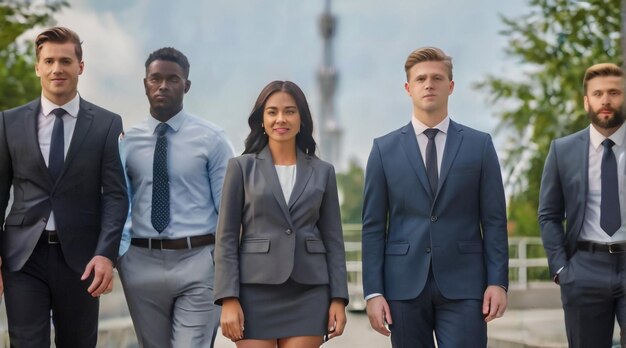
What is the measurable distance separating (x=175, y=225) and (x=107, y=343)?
626 centimetres

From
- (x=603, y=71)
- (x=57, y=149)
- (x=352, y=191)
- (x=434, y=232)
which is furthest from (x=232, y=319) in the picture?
(x=352, y=191)

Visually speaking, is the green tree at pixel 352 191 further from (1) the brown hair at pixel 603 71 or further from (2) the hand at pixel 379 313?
(2) the hand at pixel 379 313

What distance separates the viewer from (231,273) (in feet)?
16.2

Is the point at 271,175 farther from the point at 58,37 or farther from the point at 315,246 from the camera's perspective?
the point at 58,37

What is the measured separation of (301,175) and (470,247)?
0.88 m

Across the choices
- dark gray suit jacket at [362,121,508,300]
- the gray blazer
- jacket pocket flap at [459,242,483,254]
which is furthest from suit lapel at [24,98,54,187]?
jacket pocket flap at [459,242,483,254]

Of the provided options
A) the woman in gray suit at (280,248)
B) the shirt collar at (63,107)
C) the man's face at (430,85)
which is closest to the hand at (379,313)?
the woman in gray suit at (280,248)

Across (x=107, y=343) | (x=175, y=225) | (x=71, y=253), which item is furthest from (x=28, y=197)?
(x=107, y=343)

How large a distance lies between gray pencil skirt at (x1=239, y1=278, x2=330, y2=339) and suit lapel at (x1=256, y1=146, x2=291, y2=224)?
0.33 meters

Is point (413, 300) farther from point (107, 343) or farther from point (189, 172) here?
point (107, 343)

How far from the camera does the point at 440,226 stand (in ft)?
17.1

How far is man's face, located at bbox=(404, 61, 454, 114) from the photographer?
5.23 m

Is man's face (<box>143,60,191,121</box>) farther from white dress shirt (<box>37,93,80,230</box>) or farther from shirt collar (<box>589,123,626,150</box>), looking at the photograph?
shirt collar (<box>589,123,626,150</box>)

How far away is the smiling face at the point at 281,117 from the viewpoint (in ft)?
16.6
